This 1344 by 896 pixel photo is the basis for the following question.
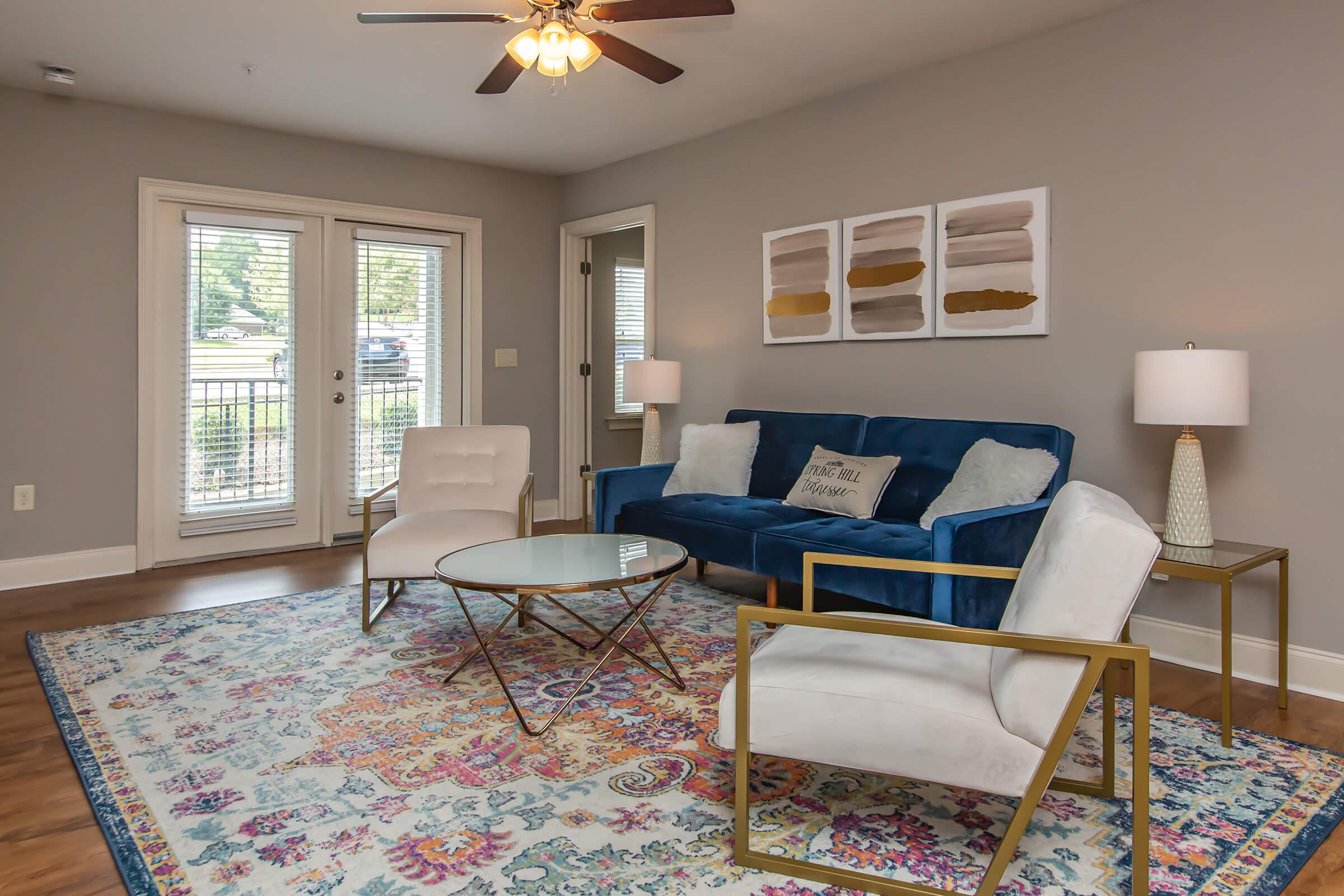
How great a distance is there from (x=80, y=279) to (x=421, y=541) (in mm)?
2685

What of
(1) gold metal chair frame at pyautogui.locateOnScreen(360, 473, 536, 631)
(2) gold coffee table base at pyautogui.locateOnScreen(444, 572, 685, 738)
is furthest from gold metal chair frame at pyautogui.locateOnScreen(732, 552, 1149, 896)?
(1) gold metal chair frame at pyautogui.locateOnScreen(360, 473, 536, 631)

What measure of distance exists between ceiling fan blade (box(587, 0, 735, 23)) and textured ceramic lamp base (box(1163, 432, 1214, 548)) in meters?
2.11

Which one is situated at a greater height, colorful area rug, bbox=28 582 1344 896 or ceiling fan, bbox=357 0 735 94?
ceiling fan, bbox=357 0 735 94

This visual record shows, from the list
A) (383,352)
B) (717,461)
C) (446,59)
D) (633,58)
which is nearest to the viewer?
(633,58)

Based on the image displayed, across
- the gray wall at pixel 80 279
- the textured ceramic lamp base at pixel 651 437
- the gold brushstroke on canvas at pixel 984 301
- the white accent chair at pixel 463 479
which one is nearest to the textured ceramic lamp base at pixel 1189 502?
the gold brushstroke on canvas at pixel 984 301

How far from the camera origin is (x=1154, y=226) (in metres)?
3.24

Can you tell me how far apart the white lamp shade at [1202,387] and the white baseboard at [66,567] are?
5.08m

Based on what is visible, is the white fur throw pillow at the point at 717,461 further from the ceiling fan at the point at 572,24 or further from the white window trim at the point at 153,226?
the white window trim at the point at 153,226

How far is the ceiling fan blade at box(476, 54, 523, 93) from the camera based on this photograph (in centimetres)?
312

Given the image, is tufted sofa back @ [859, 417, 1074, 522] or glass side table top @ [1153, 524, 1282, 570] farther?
tufted sofa back @ [859, 417, 1074, 522]

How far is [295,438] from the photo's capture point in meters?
5.23

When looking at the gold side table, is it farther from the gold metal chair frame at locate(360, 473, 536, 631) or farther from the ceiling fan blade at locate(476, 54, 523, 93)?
the ceiling fan blade at locate(476, 54, 523, 93)

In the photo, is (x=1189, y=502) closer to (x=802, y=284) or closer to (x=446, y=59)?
(x=802, y=284)

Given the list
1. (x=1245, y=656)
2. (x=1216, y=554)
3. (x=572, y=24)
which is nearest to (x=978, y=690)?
(x=1216, y=554)
